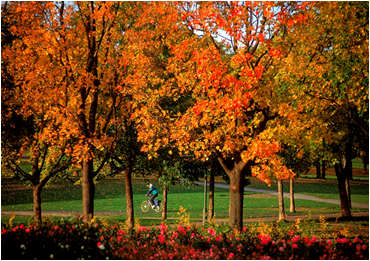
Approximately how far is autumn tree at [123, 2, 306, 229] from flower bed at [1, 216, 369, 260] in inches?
124

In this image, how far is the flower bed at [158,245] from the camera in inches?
268

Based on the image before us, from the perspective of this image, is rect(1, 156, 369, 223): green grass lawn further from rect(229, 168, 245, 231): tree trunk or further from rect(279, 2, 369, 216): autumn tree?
rect(279, 2, 369, 216): autumn tree

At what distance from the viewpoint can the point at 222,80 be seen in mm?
10672

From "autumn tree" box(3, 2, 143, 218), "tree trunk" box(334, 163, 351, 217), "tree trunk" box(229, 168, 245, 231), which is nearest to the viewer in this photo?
"autumn tree" box(3, 2, 143, 218)

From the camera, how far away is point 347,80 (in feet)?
35.9

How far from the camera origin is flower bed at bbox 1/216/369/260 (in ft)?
22.3

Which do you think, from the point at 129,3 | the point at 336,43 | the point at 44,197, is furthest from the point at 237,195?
the point at 44,197

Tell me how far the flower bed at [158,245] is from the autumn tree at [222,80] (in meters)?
3.16

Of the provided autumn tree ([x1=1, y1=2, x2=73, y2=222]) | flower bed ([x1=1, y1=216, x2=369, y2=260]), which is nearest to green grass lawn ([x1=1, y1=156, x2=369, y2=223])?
autumn tree ([x1=1, y1=2, x2=73, y2=222])

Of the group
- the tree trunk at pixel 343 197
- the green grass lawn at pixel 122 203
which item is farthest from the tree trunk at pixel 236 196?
the green grass lawn at pixel 122 203

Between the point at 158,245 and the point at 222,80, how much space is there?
16.8ft

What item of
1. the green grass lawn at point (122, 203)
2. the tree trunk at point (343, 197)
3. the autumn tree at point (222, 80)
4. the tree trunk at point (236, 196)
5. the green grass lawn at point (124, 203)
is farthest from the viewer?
the green grass lawn at point (122, 203)

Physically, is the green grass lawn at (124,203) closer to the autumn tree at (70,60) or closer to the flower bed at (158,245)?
the autumn tree at (70,60)

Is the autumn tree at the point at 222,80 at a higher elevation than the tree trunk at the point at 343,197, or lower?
higher
